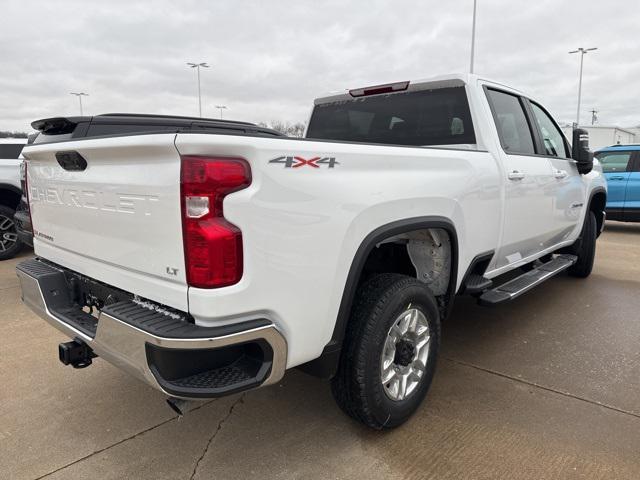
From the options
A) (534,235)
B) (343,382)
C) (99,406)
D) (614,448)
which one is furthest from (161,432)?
(534,235)

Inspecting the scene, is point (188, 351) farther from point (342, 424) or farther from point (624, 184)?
point (624, 184)

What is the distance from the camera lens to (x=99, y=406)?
9.61ft

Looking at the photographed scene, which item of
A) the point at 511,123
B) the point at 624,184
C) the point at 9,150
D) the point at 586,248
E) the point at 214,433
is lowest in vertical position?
the point at 214,433

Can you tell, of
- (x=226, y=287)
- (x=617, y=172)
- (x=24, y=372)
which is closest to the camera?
(x=226, y=287)

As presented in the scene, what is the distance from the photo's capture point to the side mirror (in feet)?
14.6

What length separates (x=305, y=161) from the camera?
1953 millimetres

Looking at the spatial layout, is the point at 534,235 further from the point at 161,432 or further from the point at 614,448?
the point at 161,432

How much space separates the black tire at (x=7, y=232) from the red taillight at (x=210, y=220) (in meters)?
6.43

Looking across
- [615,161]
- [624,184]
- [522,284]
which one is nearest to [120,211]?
[522,284]

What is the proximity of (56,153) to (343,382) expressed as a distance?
5.99ft

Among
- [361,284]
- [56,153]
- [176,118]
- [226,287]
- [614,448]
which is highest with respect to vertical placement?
[176,118]

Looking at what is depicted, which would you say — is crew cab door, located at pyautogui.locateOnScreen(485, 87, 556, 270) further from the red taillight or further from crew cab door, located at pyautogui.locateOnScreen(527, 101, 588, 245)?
the red taillight

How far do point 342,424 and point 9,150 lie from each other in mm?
6945

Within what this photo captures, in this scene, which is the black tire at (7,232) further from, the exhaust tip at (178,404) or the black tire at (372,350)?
the black tire at (372,350)
